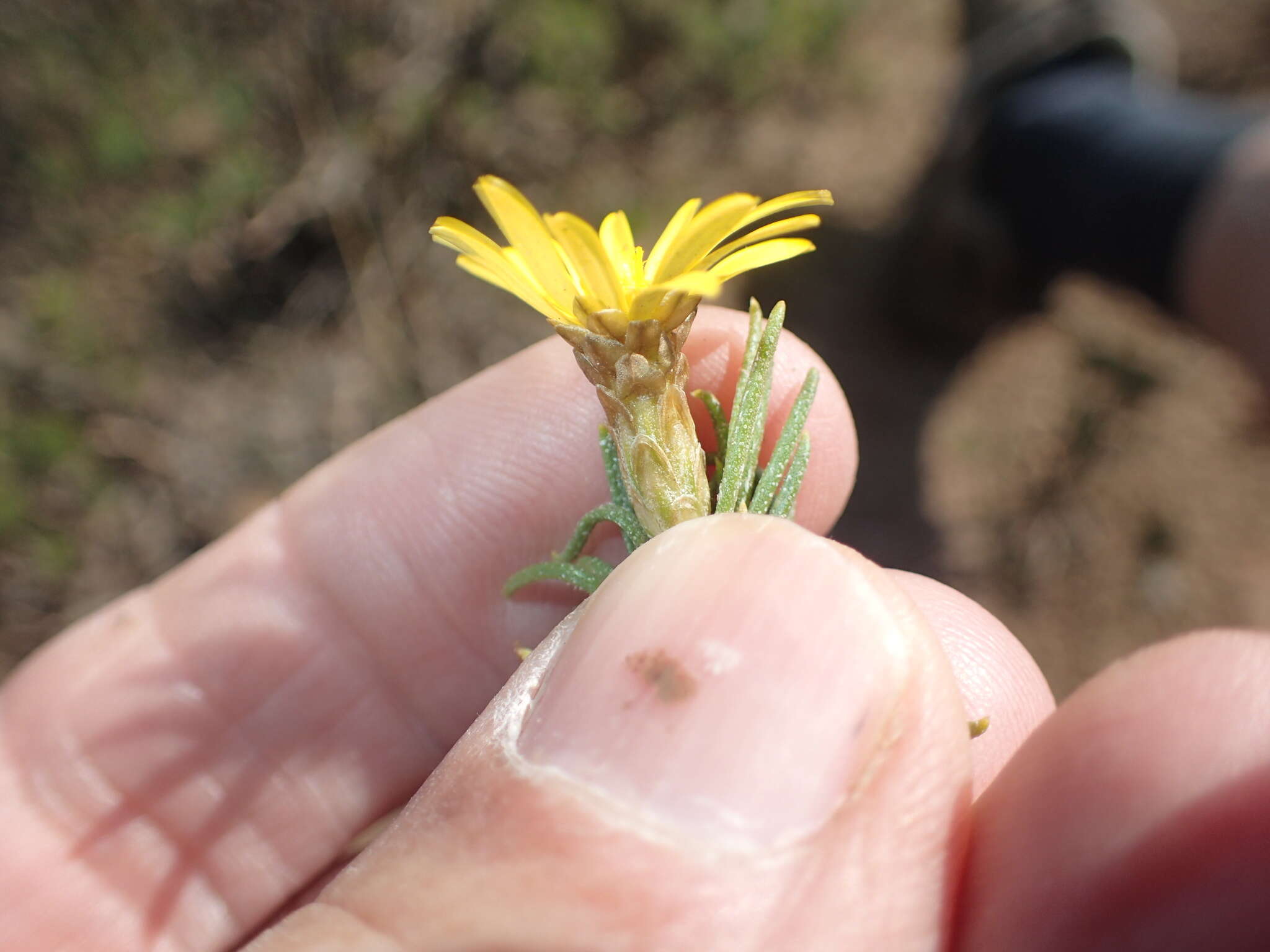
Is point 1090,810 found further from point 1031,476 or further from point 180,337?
point 180,337

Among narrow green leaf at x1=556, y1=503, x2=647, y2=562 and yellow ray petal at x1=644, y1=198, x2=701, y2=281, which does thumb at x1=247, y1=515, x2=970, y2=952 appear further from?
yellow ray petal at x1=644, y1=198, x2=701, y2=281

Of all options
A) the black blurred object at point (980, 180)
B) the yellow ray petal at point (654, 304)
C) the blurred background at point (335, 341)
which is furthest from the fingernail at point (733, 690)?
the black blurred object at point (980, 180)

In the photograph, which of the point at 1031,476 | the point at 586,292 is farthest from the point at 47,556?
the point at 1031,476

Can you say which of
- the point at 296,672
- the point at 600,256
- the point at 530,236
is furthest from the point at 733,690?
the point at 296,672

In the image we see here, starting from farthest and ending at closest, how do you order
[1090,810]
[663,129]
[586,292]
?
[663,129] < [586,292] < [1090,810]

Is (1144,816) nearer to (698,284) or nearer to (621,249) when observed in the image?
(698,284)
